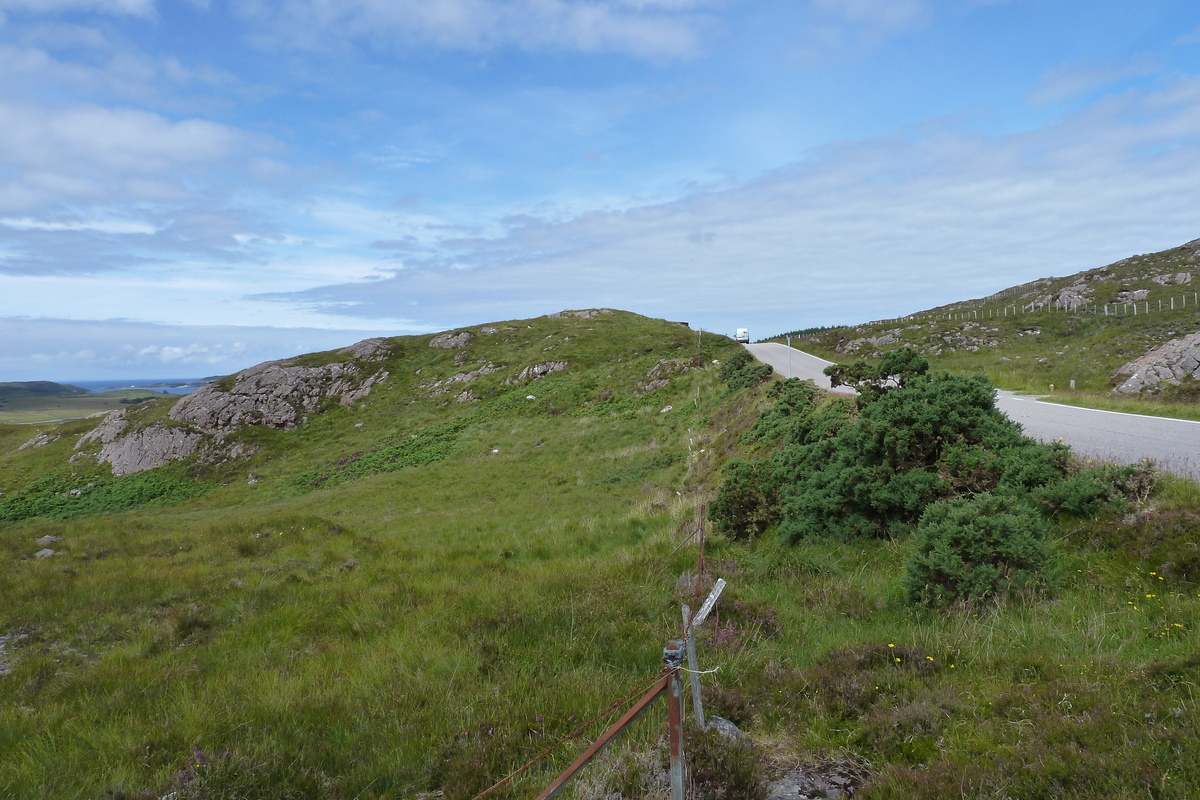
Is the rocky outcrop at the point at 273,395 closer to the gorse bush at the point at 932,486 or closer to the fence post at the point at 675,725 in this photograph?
the gorse bush at the point at 932,486

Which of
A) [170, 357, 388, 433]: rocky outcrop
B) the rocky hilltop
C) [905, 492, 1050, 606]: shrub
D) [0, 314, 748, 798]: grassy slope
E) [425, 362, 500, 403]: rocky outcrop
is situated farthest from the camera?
[425, 362, 500, 403]: rocky outcrop

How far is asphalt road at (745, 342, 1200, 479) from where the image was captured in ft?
33.8

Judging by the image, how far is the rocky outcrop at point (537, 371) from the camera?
50369 mm

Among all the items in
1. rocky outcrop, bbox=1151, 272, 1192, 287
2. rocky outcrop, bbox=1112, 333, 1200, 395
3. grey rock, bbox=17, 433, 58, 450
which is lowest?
rocky outcrop, bbox=1112, 333, 1200, 395

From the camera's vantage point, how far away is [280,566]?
39.3 feet

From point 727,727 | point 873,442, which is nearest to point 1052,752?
point 727,727

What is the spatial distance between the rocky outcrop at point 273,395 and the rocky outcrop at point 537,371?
15.2 meters

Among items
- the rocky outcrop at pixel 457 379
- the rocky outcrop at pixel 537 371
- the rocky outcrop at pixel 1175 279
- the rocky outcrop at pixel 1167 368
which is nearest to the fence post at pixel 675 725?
the rocky outcrop at pixel 1167 368

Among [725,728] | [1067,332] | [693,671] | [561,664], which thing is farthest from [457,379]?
[1067,332]

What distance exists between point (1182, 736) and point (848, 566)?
202 inches

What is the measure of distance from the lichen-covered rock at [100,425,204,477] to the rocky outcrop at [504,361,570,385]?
86.7 ft

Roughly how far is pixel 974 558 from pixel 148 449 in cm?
5545

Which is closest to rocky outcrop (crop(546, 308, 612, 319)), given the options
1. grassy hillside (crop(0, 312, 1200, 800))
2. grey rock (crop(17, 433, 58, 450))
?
grey rock (crop(17, 433, 58, 450))

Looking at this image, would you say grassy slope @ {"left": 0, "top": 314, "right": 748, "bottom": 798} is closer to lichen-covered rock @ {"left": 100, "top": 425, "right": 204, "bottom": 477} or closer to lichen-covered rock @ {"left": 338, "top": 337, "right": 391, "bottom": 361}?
lichen-covered rock @ {"left": 100, "top": 425, "right": 204, "bottom": 477}
